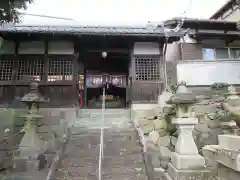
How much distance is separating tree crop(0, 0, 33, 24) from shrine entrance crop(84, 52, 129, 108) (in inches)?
305

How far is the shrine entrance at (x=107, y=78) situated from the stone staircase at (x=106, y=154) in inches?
223

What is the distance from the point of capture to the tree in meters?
6.96

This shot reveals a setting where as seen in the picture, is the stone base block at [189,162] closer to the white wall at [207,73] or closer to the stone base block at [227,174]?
the stone base block at [227,174]

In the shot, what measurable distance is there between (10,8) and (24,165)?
561 centimetres

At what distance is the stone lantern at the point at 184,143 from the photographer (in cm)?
617

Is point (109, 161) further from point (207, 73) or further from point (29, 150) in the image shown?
point (207, 73)

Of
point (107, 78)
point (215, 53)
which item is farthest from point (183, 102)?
point (215, 53)

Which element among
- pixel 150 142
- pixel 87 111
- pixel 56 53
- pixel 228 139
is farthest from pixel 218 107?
pixel 56 53

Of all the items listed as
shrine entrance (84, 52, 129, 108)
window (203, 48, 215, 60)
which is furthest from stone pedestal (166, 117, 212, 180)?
window (203, 48, 215, 60)

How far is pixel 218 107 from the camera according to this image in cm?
1014

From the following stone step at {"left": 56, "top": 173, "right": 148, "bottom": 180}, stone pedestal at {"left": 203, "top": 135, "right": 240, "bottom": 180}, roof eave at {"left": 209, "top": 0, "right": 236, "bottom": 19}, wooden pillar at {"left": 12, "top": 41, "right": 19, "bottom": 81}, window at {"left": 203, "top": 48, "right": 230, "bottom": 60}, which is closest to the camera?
stone pedestal at {"left": 203, "top": 135, "right": 240, "bottom": 180}

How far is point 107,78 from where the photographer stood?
16.7 m

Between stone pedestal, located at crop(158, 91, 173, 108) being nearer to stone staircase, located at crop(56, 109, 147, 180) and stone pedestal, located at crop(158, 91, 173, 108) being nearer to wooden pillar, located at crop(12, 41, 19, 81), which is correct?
stone staircase, located at crop(56, 109, 147, 180)

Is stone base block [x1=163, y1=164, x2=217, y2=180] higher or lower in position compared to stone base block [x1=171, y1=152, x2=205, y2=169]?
lower
